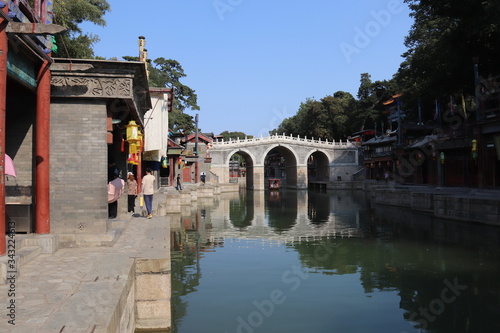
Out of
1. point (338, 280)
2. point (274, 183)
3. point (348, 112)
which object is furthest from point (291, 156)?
point (338, 280)

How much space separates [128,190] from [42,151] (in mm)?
5313

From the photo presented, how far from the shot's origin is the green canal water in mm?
6270

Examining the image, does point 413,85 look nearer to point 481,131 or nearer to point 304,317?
point 481,131

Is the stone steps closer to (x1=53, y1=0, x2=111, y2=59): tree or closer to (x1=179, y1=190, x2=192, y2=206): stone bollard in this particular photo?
(x1=53, y1=0, x2=111, y2=59): tree

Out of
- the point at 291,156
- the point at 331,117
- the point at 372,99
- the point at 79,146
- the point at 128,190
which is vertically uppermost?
the point at 372,99

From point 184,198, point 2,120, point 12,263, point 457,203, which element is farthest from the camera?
point 184,198

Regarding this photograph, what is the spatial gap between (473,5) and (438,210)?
8.26 m

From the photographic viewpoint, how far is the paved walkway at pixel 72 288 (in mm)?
3365

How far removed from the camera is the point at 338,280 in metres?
8.48

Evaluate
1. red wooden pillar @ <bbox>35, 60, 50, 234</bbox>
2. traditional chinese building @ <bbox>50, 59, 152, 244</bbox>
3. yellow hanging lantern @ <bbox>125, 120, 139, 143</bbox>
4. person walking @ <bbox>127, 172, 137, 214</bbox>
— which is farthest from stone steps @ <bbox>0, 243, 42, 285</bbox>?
person walking @ <bbox>127, 172, 137, 214</bbox>

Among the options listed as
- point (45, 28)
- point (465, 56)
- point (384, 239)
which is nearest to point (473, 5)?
point (465, 56)

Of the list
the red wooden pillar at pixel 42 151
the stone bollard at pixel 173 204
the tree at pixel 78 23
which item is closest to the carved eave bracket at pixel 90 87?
the red wooden pillar at pixel 42 151

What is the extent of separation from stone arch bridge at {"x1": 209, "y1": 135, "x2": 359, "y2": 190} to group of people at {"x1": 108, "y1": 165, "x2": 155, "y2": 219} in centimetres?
3669

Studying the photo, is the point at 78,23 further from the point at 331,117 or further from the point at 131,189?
the point at 331,117
